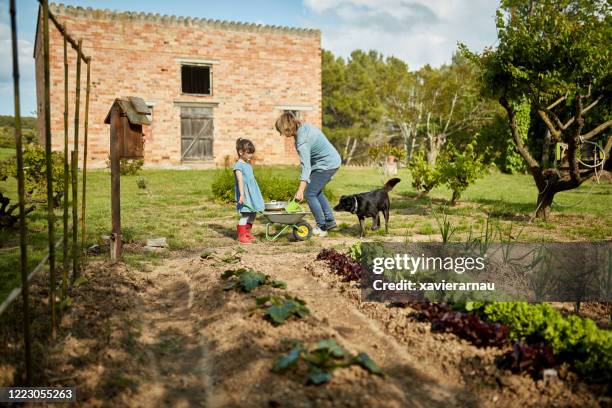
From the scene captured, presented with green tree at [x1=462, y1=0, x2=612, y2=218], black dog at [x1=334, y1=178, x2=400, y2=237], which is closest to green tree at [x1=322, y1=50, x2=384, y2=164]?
green tree at [x1=462, y1=0, x2=612, y2=218]

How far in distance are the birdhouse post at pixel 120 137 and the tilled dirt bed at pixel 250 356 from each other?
0.92 m

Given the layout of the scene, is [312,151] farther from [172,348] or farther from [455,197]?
[455,197]

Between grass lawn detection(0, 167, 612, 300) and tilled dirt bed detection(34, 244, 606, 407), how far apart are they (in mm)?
1455

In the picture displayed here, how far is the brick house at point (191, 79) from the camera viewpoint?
19781 mm

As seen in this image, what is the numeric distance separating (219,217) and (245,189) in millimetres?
2845

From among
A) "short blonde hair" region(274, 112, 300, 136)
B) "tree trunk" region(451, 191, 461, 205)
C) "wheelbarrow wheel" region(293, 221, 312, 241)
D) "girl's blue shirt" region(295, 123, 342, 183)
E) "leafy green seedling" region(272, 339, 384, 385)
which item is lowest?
"leafy green seedling" region(272, 339, 384, 385)

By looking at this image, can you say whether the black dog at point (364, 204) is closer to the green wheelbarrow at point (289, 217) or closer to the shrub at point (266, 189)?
the green wheelbarrow at point (289, 217)

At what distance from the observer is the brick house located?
19781 millimetres

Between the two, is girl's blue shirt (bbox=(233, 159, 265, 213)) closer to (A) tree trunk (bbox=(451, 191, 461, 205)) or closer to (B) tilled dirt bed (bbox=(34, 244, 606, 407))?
(B) tilled dirt bed (bbox=(34, 244, 606, 407))

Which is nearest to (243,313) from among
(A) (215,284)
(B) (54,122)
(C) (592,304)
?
(A) (215,284)

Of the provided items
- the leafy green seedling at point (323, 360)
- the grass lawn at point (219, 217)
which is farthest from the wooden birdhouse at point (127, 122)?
the leafy green seedling at point (323, 360)

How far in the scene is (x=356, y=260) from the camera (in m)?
5.28

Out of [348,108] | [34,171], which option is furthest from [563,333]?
[348,108]

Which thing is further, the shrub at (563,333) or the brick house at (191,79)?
the brick house at (191,79)
